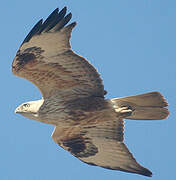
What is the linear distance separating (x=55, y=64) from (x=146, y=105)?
2050mm

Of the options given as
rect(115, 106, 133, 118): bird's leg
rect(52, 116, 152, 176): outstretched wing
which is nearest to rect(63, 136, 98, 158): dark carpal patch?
rect(52, 116, 152, 176): outstretched wing

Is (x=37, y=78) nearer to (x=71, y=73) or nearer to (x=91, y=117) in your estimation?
(x=71, y=73)

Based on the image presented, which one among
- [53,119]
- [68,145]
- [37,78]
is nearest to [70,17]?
[37,78]

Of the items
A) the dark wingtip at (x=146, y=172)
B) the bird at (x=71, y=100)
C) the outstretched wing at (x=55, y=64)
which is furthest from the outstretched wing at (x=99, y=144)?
the outstretched wing at (x=55, y=64)

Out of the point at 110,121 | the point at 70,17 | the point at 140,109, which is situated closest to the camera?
the point at 70,17

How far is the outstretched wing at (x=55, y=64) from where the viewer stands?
999 cm

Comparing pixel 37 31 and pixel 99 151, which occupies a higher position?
pixel 37 31

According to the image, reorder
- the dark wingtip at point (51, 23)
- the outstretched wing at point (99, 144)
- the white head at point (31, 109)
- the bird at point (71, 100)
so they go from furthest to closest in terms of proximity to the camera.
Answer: the outstretched wing at point (99, 144) < the white head at point (31, 109) < the bird at point (71, 100) < the dark wingtip at point (51, 23)

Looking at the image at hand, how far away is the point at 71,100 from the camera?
10.7 meters

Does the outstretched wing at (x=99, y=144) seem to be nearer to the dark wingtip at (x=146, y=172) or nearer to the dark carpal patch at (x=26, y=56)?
the dark wingtip at (x=146, y=172)

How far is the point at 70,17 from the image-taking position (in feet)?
32.5

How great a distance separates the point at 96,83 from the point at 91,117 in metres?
0.76

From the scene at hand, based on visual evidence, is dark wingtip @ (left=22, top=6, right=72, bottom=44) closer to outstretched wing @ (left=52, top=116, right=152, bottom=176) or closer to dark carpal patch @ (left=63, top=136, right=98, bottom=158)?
outstretched wing @ (left=52, top=116, right=152, bottom=176)

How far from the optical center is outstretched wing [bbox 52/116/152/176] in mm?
11273
